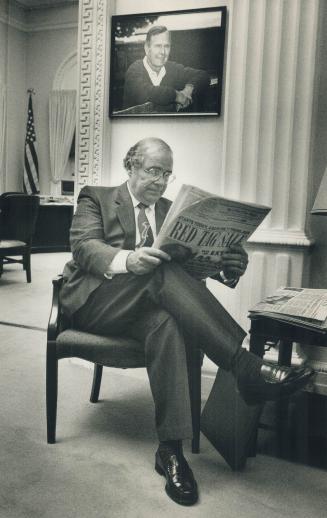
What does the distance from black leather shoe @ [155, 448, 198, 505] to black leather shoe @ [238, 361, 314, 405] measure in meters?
0.29

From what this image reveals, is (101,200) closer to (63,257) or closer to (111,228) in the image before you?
(111,228)

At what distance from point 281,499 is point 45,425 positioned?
91 cm

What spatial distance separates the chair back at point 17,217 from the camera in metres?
5.12

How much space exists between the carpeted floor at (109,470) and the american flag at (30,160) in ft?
23.0

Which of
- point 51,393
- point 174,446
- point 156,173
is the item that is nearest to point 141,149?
point 156,173

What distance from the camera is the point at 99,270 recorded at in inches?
70.1

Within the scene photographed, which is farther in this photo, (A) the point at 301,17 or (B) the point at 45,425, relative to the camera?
(A) the point at 301,17

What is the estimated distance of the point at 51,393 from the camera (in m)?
1.81

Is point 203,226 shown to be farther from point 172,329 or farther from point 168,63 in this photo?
point 168,63

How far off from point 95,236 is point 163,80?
105cm

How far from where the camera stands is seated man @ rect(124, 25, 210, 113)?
2531 millimetres

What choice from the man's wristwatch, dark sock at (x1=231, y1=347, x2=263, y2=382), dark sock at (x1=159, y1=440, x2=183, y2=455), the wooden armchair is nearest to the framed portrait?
the man's wristwatch

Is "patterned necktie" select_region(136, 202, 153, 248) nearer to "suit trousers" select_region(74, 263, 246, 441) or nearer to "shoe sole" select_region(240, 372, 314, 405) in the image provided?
"suit trousers" select_region(74, 263, 246, 441)

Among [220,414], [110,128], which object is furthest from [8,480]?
[110,128]
